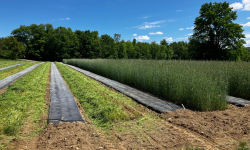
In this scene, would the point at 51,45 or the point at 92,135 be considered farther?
the point at 51,45

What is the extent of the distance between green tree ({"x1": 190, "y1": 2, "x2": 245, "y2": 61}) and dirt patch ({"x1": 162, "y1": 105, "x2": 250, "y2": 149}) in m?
26.6

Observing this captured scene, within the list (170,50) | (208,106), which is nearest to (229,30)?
(208,106)

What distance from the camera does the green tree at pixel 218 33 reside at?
84.9 ft

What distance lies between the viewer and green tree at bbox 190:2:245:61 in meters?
25.9

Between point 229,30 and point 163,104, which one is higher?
point 229,30

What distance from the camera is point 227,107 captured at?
4.71 meters

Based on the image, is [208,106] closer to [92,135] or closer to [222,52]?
[92,135]

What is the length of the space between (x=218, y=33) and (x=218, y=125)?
28.8 m

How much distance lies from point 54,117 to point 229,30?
29952mm

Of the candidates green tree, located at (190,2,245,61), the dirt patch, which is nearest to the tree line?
green tree, located at (190,2,245,61)

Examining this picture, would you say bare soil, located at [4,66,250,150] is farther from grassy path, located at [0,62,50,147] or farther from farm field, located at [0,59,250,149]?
grassy path, located at [0,62,50,147]

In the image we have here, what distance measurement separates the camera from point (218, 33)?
1061 inches

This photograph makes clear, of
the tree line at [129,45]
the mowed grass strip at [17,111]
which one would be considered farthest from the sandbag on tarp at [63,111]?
the tree line at [129,45]

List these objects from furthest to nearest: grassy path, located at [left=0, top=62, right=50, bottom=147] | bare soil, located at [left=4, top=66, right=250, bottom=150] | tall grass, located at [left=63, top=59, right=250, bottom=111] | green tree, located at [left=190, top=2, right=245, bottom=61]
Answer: green tree, located at [left=190, top=2, right=245, bottom=61] < tall grass, located at [left=63, top=59, right=250, bottom=111] < grassy path, located at [left=0, top=62, right=50, bottom=147] < bare soil, located at [left=4, top=66, right=250, bottom=150]
